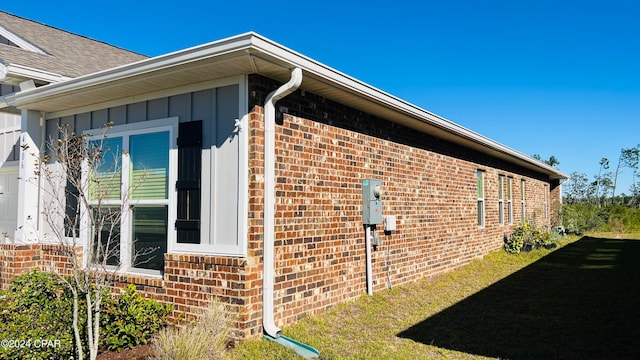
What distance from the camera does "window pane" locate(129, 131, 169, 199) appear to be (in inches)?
233

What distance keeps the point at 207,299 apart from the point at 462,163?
7.67m

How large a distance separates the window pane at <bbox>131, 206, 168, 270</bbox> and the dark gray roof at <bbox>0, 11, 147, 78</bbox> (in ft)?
8.73

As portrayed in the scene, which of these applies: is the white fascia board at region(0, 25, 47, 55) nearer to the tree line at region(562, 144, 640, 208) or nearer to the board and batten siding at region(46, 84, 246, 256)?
the board and batten siding at region(46, 84, 246, 256)

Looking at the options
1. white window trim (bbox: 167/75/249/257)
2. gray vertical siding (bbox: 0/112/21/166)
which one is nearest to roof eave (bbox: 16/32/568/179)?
white window trim (bbox: 167/75/249/257)

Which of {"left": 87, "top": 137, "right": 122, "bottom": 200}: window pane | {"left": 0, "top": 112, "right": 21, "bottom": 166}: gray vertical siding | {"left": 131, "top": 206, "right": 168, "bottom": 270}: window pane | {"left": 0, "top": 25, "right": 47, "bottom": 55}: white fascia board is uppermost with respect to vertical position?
{"left": 0, "top": 25, "right": 47, "bottom": 55}: white fascia board

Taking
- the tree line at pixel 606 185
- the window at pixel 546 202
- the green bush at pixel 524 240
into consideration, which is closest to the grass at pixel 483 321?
the green bush at pixel 524 240

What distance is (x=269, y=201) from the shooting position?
5.16 meters

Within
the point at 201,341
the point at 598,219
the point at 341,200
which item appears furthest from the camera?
the point at 598,219

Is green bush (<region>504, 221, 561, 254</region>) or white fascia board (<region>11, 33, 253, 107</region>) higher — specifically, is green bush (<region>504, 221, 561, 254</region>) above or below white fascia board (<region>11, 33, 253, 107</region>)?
below

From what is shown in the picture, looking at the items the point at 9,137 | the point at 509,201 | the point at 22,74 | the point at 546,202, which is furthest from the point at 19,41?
the point at 546,202

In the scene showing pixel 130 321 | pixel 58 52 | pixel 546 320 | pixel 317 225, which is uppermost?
pixel 58 52

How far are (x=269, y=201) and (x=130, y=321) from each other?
1912 millimetres

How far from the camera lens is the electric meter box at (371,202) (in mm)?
6961

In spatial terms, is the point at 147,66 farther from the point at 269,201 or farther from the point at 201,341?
the point at 201,341
